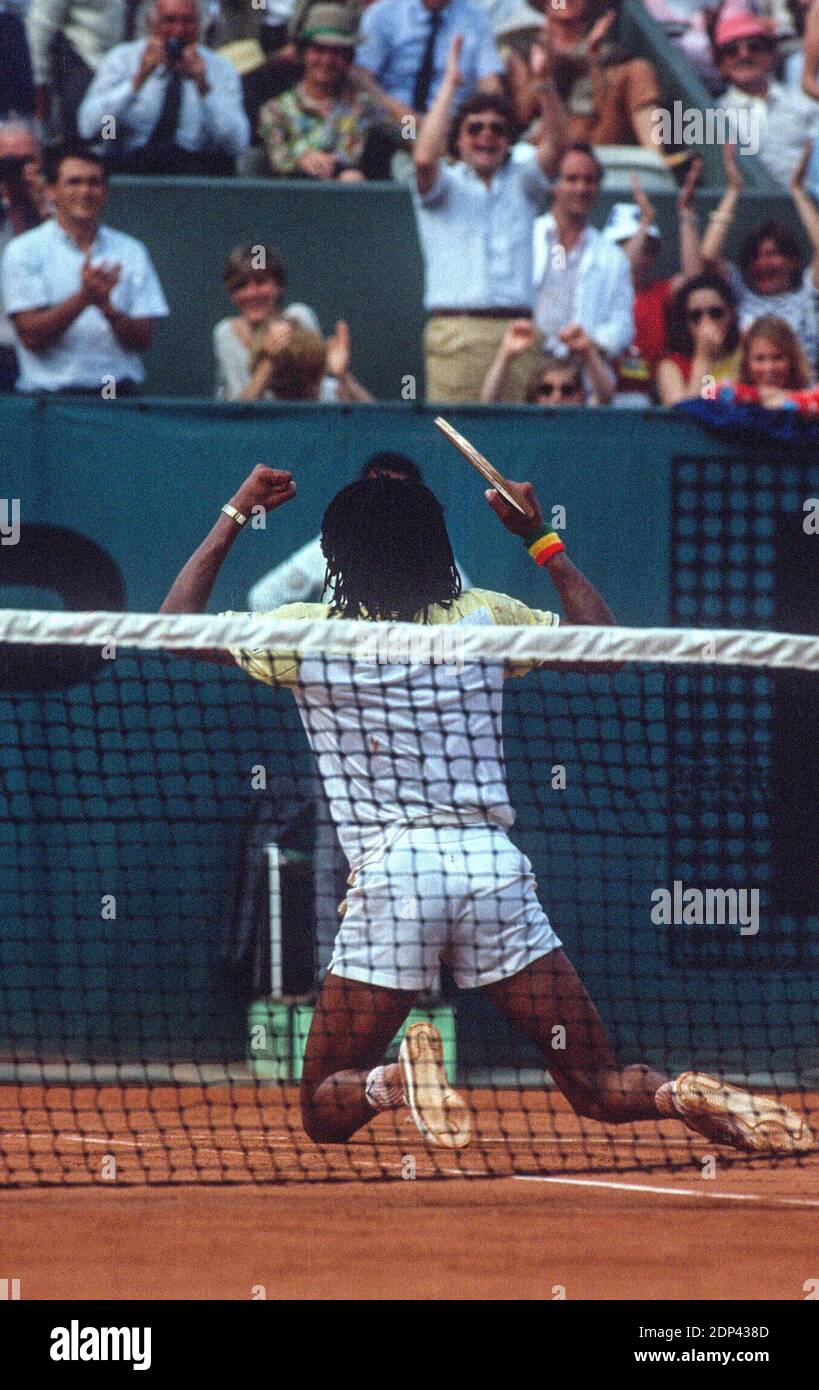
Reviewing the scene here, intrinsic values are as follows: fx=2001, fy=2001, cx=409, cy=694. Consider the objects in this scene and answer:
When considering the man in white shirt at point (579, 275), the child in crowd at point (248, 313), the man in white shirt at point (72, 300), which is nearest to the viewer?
the man in white shirt at point (72, 300)

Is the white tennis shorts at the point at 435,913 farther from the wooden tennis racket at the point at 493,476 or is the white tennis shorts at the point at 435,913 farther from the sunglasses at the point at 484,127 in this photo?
the sunglasses at the point at 484,127

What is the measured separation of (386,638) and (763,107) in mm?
6657

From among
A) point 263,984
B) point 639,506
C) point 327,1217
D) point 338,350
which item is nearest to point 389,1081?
point 327,1217

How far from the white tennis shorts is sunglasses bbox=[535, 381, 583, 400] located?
3620 millimetres

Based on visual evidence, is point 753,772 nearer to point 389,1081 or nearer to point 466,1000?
point 466,1000

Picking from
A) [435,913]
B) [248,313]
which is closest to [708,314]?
[248,313]

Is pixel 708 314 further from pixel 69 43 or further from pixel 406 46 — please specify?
pixel 69 43

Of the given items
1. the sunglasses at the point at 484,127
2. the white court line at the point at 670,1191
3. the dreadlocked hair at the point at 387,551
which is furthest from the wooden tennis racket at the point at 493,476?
the sunglasses at the point at 484,127

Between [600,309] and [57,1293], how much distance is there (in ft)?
18.1

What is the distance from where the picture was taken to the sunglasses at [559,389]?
323 inches

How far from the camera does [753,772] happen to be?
7.75 meters

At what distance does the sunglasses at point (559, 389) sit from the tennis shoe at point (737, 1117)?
12.9ft

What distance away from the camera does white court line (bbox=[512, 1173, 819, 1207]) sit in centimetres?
576

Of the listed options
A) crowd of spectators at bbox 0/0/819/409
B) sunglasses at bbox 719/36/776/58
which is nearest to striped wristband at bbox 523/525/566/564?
crowd of spectators at bbox 0/0/819/409
